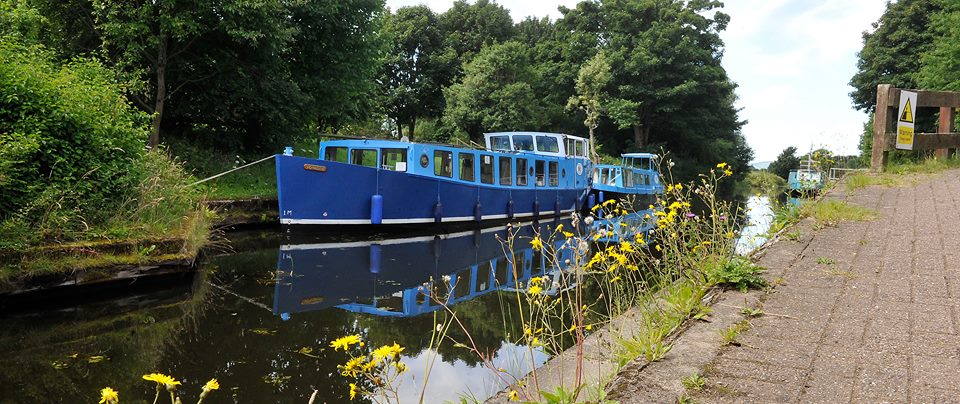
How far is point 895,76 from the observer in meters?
31.2

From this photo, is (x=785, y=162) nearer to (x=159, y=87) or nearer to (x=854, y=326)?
(x=159, y=87)

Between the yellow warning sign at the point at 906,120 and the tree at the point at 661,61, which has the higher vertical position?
the tree at the point at 661,61

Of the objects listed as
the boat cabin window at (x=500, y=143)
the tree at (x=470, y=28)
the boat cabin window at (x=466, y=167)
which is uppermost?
the tree at (x=470, y=28)

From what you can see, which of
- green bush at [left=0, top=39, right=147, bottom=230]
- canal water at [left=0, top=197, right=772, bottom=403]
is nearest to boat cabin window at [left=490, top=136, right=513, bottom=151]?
canal water at [left=0, top=197, right=772, bottom=403]

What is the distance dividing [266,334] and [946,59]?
90.5 ft

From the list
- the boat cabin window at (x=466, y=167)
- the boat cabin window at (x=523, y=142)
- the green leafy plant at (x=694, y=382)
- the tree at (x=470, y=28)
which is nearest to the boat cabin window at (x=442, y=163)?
the boat cabin window at (x=466, y=167)

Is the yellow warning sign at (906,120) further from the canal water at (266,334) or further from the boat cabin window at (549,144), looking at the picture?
the boat cabin window at (549,144)

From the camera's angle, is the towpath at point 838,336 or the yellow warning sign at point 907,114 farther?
the yellow warning sign at point 907,114

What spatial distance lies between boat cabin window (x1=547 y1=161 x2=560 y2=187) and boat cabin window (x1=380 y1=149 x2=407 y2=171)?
21.7 ft

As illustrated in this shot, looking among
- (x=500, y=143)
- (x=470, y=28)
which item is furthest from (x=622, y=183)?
(x=470, y=28)

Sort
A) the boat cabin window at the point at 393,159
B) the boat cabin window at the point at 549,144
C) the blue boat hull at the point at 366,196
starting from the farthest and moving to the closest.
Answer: the boat cabin window at the point at 549,144 → the boat cabin window at the point at 393,159 → the blue boat hull at the point at 366,196

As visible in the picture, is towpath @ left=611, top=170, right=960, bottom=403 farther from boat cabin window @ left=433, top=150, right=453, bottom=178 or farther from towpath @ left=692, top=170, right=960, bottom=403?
boat cabin window @ left=433, top=150, right=453, bottom=178

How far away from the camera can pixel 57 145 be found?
7.17 m

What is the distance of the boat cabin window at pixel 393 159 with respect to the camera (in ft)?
48.0
